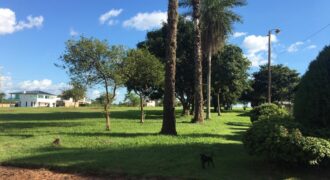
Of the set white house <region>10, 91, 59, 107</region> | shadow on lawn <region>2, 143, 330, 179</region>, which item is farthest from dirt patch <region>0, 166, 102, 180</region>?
white house <region>10, 91, 59, 107</region>

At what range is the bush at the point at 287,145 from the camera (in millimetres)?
9773

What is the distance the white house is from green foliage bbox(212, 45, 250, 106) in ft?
367

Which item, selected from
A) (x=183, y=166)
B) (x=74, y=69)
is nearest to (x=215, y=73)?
(x=74, y=69)

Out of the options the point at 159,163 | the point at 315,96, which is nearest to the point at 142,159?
the point at 159,163

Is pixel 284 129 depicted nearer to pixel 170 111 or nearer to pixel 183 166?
pixel 183 166

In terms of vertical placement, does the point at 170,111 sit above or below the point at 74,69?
below

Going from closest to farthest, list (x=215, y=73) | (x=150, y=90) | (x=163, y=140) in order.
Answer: (x=163, y=140) < (x=150, y=90) < (x=215, y=73)

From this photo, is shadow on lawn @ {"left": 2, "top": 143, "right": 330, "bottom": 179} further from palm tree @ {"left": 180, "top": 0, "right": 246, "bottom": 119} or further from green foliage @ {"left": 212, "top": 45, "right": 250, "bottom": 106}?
green foliage @ {"left": 212, "top": 45, "right": 250, "bottom": 106}

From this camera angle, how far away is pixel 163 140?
17844 mm

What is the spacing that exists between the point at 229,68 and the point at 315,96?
41371 mm

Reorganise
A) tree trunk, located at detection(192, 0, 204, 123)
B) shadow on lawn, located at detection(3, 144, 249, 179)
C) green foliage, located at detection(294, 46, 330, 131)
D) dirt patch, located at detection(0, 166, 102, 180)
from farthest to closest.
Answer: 1. tree trunk, located at detection(192, 0, 204, 123)
2. shadow on lawn, located at detection(3, 144, 249, 179)
3. dirt patch, located at detection(0, 166, 102, 180)
4. green foliage, located at detection(294, 46, 330, 131)

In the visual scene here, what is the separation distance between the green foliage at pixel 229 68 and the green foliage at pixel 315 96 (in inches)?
1579

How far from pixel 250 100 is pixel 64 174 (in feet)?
275

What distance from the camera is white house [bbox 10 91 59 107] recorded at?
156 meters
